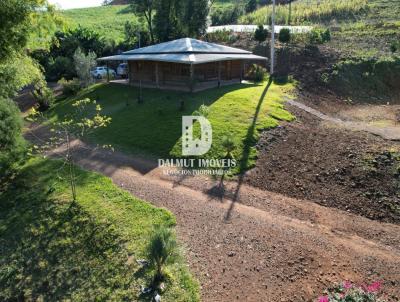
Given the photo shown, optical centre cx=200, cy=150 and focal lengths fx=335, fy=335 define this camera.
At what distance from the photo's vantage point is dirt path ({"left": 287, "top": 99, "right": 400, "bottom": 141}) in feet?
53.2

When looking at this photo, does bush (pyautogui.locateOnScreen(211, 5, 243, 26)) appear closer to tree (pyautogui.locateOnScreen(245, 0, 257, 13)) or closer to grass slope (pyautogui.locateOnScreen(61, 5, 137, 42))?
tree (pyautogui.locateOnScreen(245, 0, 257, 13))

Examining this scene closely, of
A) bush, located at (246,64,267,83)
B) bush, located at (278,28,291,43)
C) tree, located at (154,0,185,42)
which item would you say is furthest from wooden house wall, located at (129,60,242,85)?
tree, located at (154,0,185,42)

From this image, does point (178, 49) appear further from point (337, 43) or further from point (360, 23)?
point (360, 23)

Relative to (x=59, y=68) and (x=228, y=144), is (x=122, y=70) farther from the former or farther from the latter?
(x=228, y=144)

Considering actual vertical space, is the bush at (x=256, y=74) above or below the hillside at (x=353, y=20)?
below

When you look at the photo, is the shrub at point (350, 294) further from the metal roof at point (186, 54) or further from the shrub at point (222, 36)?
the shrub at point (222, 36)

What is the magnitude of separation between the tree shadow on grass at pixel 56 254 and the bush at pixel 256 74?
19665mm

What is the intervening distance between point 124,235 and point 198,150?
6230 mm

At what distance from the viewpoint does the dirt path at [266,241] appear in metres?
7.71

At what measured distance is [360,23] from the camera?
3891cm

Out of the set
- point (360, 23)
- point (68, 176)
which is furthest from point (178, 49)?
point (360, 23)

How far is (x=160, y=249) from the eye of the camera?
7512 mm

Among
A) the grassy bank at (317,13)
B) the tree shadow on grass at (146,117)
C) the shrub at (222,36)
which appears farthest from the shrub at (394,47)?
the grassy bank at (317,13)

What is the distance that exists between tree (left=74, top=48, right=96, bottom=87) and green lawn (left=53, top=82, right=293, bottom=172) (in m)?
4.12
